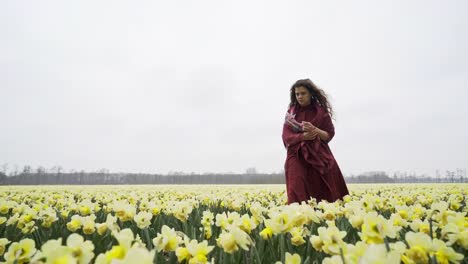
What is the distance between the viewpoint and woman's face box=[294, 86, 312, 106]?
5.06 metres

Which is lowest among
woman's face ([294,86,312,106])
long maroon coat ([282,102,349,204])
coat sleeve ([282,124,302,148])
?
long maroon coat ([282,102,349,204])

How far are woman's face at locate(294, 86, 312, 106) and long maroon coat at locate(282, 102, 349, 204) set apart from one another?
31cm

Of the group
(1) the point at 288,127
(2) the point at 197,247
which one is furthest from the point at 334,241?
(1) the point at 288,127

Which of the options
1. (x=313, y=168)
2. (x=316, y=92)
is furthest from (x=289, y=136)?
(x=316, y=92)

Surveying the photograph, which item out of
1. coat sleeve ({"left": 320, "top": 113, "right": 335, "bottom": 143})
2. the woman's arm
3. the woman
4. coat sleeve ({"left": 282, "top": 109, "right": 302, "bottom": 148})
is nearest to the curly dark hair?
the woman

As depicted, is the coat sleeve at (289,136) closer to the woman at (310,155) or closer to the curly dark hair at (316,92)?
the woman at (310,155)

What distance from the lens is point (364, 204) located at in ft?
8.84

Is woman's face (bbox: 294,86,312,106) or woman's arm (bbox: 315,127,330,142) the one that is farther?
woman's face (bbox: 294,86,312,106)

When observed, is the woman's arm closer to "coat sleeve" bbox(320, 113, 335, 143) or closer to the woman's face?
"coat sleeve" bbox(320, 113, 335, 143)

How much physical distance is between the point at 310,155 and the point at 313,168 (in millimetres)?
229

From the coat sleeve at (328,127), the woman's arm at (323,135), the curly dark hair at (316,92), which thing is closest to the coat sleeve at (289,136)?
the woman's arm at (323,135)

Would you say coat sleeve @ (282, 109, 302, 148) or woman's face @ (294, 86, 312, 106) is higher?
woman's face @ (294, 86, 312, 106)

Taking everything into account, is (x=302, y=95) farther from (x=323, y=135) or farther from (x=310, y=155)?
(x=310, y=155)

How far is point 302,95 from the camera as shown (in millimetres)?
5066
